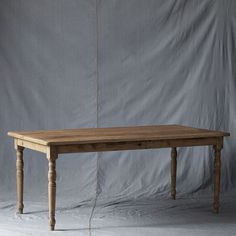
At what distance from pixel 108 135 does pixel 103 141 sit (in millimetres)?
220

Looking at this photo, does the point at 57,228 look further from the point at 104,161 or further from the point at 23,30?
the point at 23,30

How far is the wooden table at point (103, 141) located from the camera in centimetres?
469

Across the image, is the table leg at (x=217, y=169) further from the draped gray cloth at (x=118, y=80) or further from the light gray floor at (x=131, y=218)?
the draped gray cloth at (x=118, y=80)

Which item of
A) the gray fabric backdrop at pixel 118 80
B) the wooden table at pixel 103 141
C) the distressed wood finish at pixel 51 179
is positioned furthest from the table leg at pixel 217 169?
the distressed wood finish at pixel 51 179

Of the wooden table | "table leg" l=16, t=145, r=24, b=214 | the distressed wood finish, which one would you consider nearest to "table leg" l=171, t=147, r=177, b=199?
the wooden table

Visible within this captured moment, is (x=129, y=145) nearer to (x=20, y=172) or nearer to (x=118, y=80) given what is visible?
(x=20, y=172)

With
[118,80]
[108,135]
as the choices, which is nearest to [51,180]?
[108,135]

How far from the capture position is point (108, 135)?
5.00 meters

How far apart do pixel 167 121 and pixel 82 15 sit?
128cm

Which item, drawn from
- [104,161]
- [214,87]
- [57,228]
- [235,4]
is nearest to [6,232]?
[57,228]

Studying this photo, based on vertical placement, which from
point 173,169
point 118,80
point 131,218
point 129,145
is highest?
point 118,80

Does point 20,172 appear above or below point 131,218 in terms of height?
above

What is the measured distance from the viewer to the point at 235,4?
6.36m

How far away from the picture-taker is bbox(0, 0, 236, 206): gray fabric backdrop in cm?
A: 628
